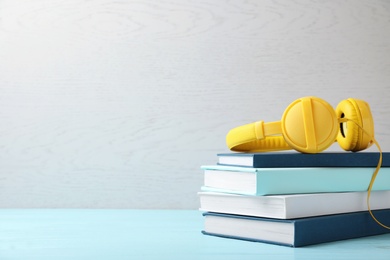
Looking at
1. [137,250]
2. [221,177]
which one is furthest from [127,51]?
[137,250]

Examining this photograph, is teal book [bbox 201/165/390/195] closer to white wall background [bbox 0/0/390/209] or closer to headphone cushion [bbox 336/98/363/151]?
headphone cushion [bbox 336/98/363/151]

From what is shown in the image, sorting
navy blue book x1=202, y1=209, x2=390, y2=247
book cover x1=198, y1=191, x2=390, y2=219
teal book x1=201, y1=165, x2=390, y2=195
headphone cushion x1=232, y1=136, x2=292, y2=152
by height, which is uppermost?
headphone cushion x1=232, y1=136, x2=292, y2=152

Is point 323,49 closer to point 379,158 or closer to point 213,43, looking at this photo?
point 213,43

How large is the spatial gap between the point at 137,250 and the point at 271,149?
0.32m

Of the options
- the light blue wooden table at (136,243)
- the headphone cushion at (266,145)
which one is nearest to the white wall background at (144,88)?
the light blue wooden table at (136,243)

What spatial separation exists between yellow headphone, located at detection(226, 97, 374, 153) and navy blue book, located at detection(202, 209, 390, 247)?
11cm

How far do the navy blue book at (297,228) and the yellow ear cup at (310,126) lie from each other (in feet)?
0.36

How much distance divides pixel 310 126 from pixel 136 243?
316mm

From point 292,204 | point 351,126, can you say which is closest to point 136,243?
point 292,204

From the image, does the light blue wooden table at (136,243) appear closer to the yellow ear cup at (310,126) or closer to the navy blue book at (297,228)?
the navy blue book at (297,228)

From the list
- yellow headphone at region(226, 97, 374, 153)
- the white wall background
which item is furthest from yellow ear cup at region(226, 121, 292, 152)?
the white wall background

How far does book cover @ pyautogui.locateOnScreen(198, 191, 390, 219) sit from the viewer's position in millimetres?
970

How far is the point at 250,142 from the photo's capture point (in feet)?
3.75

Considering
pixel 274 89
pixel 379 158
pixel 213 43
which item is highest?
pixel 213 43
